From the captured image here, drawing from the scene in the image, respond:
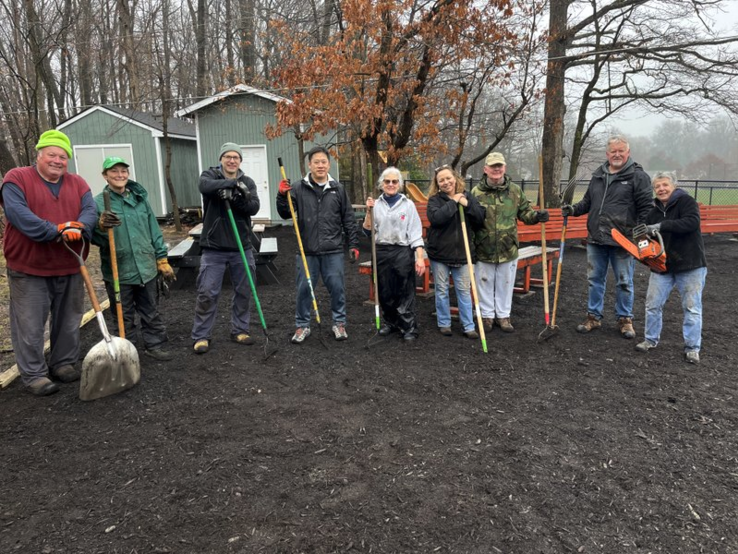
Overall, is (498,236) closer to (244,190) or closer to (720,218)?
(244,190)

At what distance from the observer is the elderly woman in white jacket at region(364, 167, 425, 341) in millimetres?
5090

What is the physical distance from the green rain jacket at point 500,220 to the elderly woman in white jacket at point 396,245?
0.65 m

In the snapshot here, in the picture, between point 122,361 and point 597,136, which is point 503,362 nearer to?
point 122,361

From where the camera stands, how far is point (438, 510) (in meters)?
2.59

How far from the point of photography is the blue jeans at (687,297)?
14.8ft

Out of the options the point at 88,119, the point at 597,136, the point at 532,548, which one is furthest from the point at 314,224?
the point at 597,136

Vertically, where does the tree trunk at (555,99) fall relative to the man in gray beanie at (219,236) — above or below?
above

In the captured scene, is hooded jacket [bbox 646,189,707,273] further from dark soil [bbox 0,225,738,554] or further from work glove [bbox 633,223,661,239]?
dark soil [bbox 0,225,738,554]

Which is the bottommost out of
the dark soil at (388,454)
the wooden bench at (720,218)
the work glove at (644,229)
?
the dark soil at (388,454)

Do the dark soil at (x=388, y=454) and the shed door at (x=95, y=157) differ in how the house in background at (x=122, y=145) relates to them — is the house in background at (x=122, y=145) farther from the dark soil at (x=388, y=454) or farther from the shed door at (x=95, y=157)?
the dark soil at (x=388, y=454)

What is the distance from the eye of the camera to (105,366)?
3.83 metres

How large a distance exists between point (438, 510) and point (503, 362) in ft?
7.22

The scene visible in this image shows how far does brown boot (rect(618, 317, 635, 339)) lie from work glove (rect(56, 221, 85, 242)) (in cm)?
481

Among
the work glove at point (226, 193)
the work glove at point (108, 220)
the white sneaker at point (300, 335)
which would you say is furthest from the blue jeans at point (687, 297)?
the work glove at point (108, 220)
